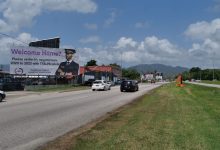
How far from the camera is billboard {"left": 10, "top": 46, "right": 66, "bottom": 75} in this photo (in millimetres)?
64188

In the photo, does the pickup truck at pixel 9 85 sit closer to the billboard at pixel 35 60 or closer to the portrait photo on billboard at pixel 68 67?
the billboard at pixel 35 60

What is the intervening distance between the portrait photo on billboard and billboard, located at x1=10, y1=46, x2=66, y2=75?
→ 101cm

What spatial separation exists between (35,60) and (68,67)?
9085 millimetres

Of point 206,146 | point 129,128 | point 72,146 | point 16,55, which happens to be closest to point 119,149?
point 72,146

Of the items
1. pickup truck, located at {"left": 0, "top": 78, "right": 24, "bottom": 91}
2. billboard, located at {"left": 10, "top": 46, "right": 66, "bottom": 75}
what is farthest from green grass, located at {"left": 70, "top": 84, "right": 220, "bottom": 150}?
billboard, located at {"left": 10, "top": 46, "right": 66, "bottom": 75}

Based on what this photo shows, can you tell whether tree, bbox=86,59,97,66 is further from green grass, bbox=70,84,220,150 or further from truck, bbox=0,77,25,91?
green grass, bbox=70,84,220,150

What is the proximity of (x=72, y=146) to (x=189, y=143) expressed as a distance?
2.86m

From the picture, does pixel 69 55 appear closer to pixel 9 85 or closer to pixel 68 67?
pixel 68 67

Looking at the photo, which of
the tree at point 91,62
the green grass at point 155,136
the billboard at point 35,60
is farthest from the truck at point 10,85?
the tree at point 91,62

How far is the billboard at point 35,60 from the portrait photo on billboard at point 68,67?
1006mm

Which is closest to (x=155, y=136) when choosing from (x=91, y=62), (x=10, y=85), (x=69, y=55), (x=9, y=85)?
(x=9, y=85)

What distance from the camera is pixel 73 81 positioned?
8144 cm

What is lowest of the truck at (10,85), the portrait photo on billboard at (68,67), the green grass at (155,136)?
the green grass at (155,136)

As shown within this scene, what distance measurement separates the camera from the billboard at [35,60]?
64.2 meters
